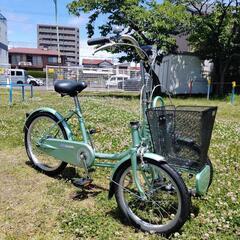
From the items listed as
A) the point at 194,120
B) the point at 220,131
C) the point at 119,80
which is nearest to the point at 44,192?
the point at 194,120

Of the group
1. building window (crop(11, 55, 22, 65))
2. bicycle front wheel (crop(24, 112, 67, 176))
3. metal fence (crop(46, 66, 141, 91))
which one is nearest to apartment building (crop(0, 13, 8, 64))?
building window (crop(11, 55, 22, 65))

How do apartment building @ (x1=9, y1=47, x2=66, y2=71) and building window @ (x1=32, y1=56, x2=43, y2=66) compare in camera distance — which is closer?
apartment building @ (x1=9, y1=47, x2=66, y2=71)

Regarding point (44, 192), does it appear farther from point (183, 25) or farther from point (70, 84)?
point (183, 25)

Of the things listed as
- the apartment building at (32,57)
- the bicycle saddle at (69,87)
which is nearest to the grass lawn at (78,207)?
the bicycle saddle at (69,87)

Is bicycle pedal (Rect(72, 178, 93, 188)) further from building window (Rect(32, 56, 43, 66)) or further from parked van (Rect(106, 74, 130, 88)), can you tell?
building window (Rect(32, 56, 43, 66))

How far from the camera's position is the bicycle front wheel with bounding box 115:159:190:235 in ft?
9.28

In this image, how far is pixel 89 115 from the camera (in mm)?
8281

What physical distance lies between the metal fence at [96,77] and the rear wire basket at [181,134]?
2201 cm

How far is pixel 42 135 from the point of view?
4.17 meters

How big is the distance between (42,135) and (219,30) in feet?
53.3

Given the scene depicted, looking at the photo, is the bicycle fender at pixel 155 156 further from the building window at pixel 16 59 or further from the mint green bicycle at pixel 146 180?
the building window at pixel 16 59

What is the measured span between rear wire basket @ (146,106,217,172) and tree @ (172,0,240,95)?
1648 cm

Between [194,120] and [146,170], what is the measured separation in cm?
64

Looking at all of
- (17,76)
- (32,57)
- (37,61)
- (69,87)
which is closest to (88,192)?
(69,87)
